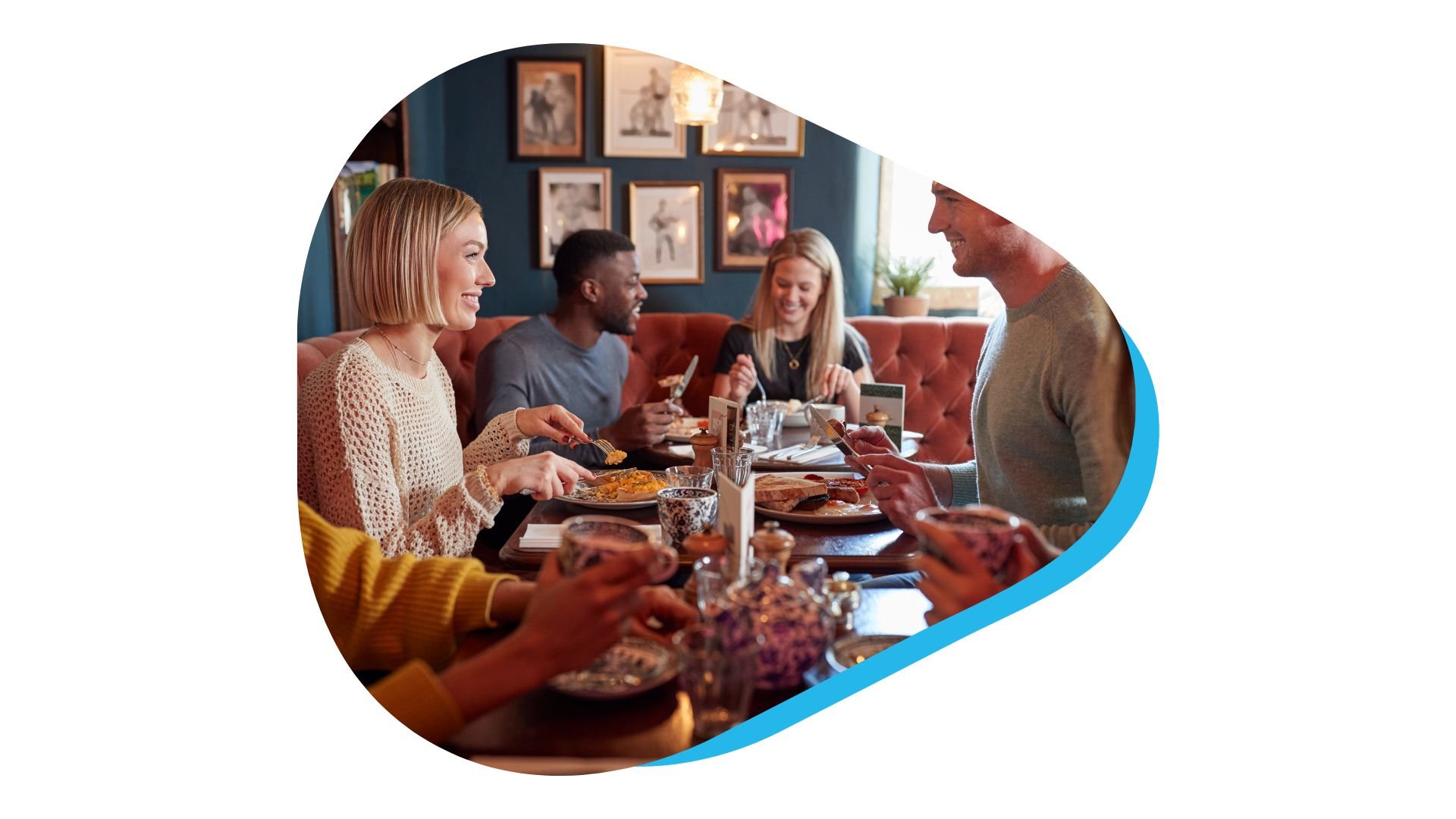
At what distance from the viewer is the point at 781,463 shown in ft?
7.39

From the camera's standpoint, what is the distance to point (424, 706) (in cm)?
128

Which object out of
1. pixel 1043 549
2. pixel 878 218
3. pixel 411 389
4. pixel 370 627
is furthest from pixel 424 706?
pixel 878 218

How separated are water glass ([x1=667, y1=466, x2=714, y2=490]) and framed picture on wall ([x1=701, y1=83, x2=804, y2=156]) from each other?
549 millimetres

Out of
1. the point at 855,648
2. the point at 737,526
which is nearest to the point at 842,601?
the point at 855,648

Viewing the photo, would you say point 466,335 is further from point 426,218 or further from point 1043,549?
point 1043,549

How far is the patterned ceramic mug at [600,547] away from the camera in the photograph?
127cm

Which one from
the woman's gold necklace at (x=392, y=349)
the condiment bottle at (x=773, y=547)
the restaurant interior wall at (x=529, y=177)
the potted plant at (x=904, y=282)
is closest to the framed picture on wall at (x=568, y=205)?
the restaurant interior wall at (x=529, y=177)

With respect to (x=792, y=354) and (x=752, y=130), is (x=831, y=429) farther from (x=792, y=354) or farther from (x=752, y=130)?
(x=752, y=130)

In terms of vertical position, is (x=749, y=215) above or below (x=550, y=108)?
below

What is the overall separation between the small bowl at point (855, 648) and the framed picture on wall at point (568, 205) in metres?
0.76

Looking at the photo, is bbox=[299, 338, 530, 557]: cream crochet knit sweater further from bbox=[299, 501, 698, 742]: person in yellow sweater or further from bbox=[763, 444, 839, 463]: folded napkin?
bbox=[763, 444, 839, 463]: folded napkin

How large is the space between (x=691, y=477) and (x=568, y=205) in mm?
514

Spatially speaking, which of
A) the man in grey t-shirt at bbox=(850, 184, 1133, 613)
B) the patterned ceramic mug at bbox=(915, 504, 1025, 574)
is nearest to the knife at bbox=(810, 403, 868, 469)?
the man in grey t-shirt at bbox=(850, 184, 1133, 613)

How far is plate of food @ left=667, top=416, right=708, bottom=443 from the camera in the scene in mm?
2074
